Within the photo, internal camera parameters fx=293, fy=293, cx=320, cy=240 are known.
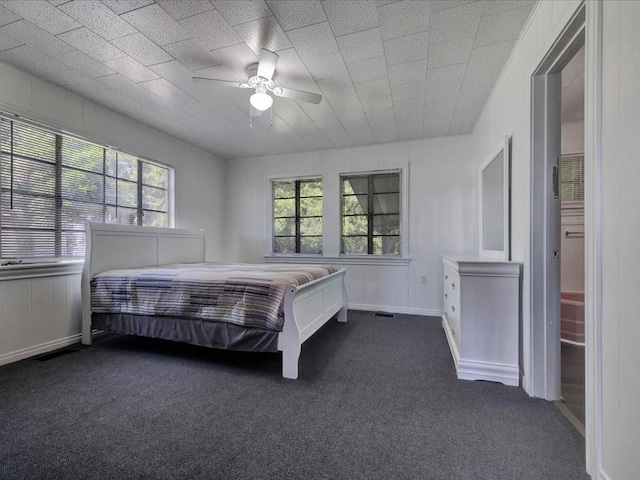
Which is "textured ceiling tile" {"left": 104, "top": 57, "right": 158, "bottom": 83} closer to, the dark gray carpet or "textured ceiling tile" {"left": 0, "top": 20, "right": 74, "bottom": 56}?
"textured ceiling tile" {"left": 0, "top": 20, "right": 74, "bottom": 56}

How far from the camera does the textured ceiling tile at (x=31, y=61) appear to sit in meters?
2.25

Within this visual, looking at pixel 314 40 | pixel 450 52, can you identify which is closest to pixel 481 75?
pixel 450 52

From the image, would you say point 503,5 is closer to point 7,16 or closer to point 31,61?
point 7,16

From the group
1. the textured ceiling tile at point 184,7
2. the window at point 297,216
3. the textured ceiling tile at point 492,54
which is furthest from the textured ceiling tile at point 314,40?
the window at point 297,216

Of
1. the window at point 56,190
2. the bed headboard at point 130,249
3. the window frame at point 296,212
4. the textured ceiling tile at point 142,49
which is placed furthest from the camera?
the window frame at point 296,212

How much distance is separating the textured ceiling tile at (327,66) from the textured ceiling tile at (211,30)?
584 millimetres

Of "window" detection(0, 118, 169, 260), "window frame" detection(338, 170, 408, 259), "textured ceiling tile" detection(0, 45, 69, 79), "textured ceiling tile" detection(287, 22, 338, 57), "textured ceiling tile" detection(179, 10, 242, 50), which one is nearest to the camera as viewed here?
"textured ceiling tile" detection(179, 10, 242, 50)

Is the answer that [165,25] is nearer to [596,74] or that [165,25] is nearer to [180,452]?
[596,74]

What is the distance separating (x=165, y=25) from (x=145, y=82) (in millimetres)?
916

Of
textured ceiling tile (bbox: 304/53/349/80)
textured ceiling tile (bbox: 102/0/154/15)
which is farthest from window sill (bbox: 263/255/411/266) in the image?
textured ceiling tile (bbox: 102/0/154/15)

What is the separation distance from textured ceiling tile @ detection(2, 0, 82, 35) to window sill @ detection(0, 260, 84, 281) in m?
1.85

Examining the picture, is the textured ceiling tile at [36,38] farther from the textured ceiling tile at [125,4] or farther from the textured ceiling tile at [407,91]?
the textured ceiling tile at [407,91]

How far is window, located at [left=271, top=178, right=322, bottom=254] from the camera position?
4.68 m

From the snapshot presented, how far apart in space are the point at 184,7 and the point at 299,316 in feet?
7.13
